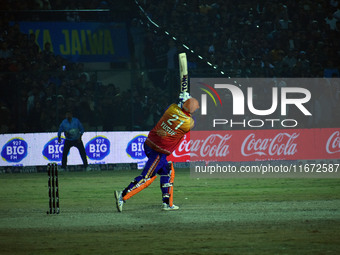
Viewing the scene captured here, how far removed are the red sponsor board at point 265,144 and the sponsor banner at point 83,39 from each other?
518cm

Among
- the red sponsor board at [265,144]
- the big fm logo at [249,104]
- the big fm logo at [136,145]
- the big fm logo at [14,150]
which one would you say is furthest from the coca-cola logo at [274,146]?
the big fm logo at [14,150]

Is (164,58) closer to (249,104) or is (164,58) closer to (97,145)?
(249,104)

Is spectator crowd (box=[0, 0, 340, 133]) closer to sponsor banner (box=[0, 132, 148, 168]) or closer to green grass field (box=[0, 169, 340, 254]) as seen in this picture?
sponsor banner (box=[0, 132, 148, 168])

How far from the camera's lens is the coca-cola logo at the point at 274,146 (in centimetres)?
2548

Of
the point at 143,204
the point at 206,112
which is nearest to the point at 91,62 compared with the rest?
the point at 206,112

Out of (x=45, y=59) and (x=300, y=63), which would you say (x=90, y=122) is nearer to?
(x=45, y=59)

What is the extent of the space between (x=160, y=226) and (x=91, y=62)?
53.2 ft

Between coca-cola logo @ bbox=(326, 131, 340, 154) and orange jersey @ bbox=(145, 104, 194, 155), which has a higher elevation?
orange jersey @ bbox=(145, 104, 194, 155)

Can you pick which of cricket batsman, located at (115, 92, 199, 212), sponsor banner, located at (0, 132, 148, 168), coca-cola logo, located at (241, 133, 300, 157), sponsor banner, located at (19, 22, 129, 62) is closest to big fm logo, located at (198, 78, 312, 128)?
Answer: coca-cola logo, located at (241, 133, 300, 157)

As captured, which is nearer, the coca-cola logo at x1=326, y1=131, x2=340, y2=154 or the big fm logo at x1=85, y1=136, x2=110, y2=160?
the coca-cola logo at x1=326, y1=131, x2=340, y2=154

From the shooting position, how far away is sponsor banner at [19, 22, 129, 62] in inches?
1074

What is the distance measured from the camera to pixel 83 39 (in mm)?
27469

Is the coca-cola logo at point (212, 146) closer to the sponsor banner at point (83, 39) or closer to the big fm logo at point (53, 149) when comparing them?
the big fm logo at point (53, 149)

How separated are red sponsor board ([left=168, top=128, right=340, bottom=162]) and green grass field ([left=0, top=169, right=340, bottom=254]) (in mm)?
Answer: 4554
